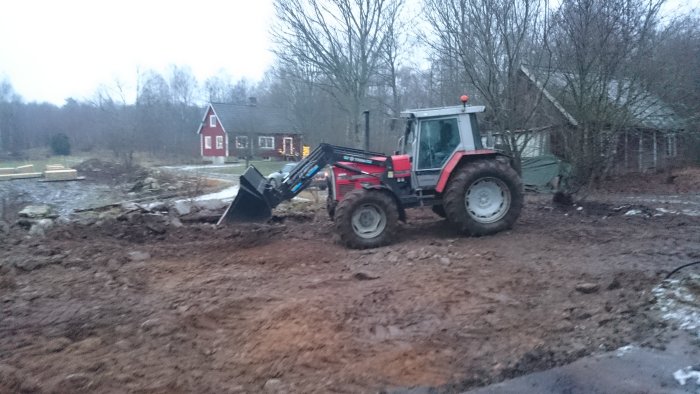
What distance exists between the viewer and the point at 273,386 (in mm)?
4633

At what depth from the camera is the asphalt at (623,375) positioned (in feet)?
14.7

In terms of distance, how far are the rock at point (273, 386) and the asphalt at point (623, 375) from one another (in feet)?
5.23

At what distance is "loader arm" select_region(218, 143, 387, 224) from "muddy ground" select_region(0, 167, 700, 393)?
617 millimetres

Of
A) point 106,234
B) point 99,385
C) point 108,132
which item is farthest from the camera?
point 108,132

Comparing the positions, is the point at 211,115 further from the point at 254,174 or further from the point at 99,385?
the point at 99,385

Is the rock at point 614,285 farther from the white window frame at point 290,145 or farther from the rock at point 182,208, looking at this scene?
the white window frame at point 290,145

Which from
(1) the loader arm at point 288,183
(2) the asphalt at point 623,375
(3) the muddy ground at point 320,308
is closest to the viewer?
(2) the asphalt at point 623,375

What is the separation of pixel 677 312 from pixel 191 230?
8.83 m

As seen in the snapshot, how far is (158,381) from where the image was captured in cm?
470

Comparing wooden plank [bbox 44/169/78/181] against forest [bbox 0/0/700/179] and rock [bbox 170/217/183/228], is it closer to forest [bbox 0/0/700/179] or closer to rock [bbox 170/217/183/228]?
forest [bbox 0/0/700/179]

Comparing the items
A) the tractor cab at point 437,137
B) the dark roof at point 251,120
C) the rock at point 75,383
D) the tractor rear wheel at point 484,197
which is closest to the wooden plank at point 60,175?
the dark roof at point 251,120

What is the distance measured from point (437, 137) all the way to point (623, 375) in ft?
21.4

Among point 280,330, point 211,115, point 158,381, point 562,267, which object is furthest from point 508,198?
point 211,115

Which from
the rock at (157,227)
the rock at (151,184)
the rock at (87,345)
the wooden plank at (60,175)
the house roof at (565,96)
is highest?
the house roof at (565,96)
